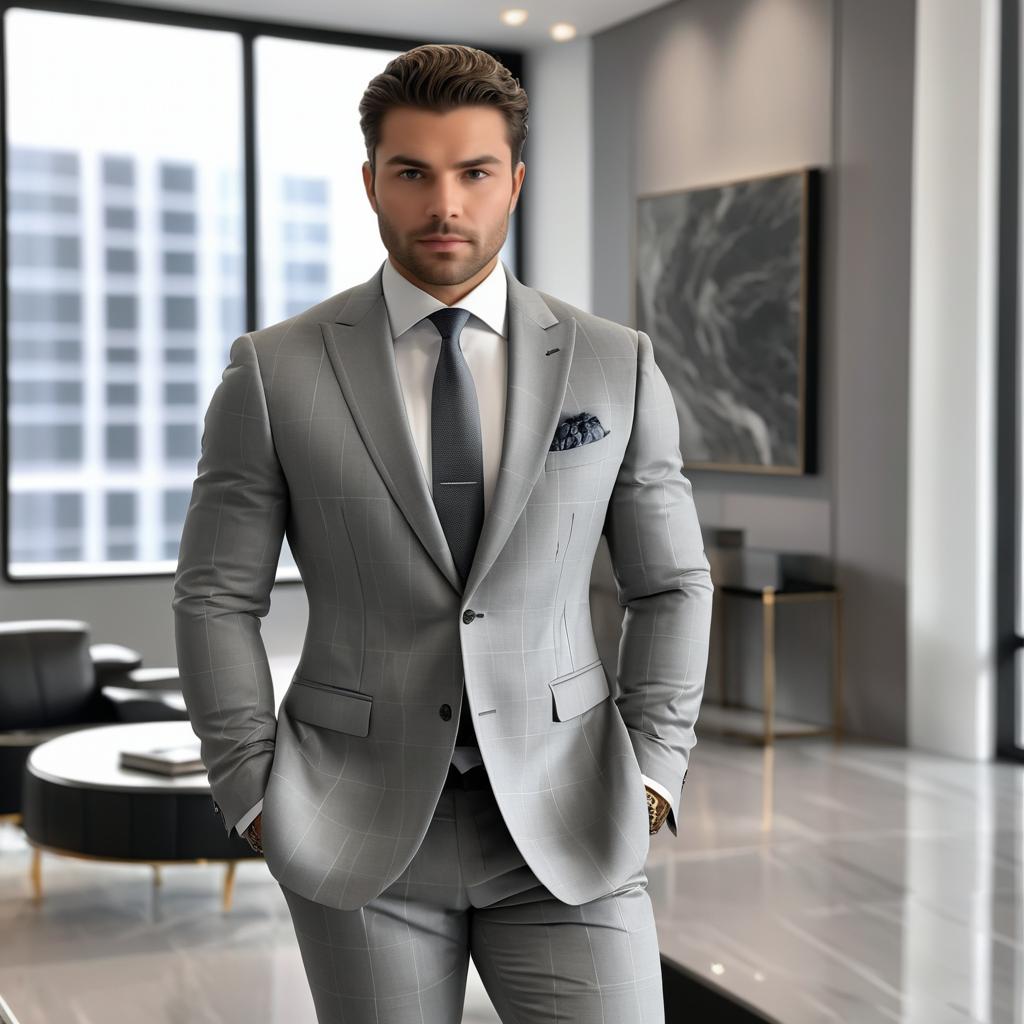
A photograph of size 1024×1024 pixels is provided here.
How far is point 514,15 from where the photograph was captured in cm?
820

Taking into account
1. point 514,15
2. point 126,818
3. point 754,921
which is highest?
point 514,15

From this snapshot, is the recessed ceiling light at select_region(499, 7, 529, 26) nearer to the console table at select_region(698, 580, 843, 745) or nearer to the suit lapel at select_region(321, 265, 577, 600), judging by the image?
the console table at select_region(698, 580, 843, 745)

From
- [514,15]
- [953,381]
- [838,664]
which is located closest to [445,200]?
[953,381]

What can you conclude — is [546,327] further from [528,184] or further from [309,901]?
[528,184]

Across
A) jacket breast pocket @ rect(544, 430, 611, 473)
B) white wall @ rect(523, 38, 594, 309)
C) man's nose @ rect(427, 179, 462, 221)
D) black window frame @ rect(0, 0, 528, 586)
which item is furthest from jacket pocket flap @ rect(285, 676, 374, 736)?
white wall @ rect(523, 38, 594, 309)

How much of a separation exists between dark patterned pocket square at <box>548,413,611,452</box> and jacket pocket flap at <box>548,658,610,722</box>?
0.26 m

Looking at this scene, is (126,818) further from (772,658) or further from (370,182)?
(772,658)

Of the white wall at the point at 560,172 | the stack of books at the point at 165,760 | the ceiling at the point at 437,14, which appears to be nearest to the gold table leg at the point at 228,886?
the stack of books at the point at 165,760

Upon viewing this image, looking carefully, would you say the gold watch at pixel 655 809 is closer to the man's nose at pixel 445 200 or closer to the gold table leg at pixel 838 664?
the man's nose at pixel 445 200

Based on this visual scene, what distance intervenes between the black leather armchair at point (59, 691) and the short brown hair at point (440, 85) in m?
3.94

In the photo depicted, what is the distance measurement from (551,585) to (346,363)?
34cm

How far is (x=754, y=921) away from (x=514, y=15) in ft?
18.4

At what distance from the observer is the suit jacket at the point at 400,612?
161 centimetres

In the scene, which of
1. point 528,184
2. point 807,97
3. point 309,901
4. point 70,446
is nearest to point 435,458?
point 309,901
